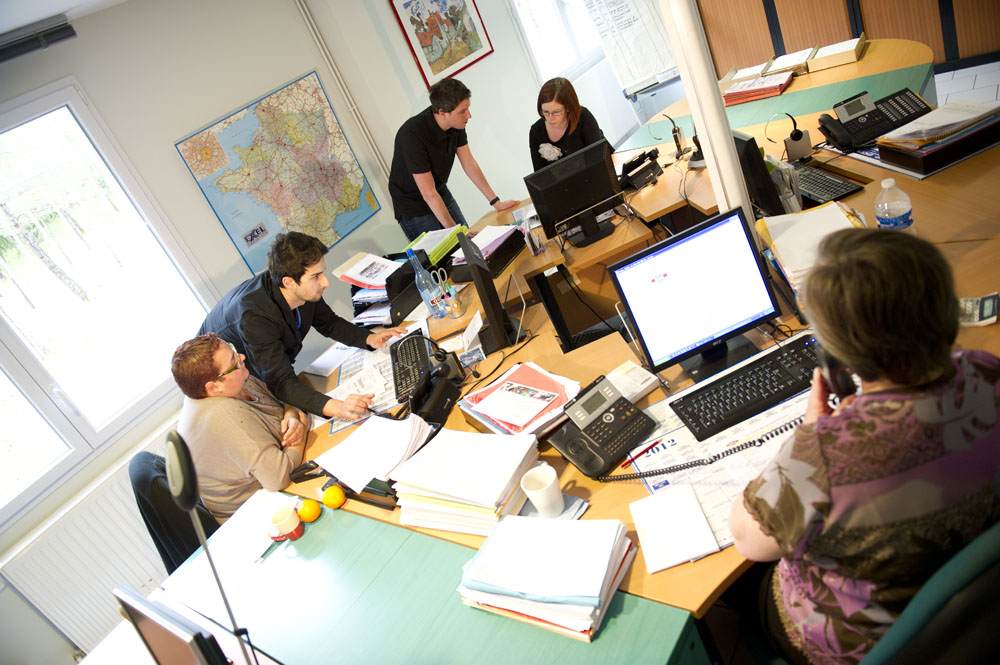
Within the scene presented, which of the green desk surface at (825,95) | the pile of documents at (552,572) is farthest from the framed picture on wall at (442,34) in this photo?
the pile of documents at (552,572)

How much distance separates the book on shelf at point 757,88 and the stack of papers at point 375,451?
2.83m

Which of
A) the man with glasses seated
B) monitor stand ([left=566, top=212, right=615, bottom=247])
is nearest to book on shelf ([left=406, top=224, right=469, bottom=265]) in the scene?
monitor stand ([left=566, top=212, right=615, bottom=247])

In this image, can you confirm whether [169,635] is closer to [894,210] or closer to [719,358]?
[719,358]

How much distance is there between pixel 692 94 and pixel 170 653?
210 cm

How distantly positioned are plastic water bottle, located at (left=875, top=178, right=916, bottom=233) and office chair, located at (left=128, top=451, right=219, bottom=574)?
8.82ft

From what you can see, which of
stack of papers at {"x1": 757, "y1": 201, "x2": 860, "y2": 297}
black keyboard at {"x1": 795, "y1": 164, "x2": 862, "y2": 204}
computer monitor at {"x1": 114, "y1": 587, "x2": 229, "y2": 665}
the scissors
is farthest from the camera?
the scissors

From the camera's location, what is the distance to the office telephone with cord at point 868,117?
2770 millimetres

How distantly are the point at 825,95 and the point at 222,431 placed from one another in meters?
3.44

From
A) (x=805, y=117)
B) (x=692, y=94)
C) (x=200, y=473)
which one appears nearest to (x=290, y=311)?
(x=200, y=473)

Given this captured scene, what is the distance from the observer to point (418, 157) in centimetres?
398

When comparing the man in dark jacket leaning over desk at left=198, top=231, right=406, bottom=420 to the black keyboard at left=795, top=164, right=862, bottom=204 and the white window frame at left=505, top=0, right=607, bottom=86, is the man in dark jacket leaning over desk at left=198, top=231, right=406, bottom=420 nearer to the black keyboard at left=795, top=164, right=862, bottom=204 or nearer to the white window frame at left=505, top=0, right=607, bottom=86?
the black keyboard at left=795, top=164, right=862, bottom=204

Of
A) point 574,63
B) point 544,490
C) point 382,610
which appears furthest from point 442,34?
point 382,610

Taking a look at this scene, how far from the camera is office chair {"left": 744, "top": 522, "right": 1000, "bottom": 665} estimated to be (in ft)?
2.92

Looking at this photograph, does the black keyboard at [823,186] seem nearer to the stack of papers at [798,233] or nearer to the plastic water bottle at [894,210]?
the plastic water bottle at [894,210]
